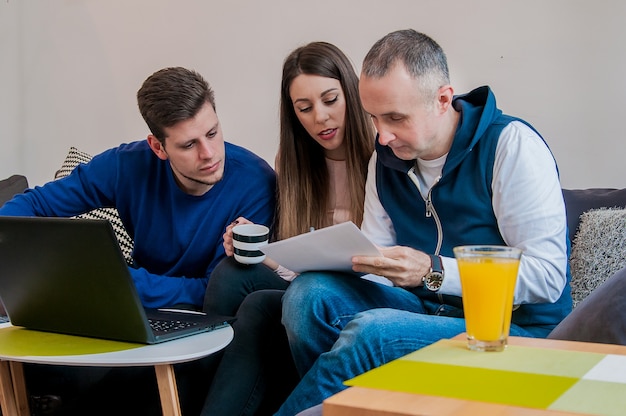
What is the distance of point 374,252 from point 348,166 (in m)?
0.60

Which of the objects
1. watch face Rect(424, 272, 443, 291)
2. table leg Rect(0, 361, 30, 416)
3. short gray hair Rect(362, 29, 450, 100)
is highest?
short gray hair Rect(362, 29, 450, 100)

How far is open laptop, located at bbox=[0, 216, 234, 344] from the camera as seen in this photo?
1.48 metres

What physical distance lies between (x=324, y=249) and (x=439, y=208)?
12.0 inches

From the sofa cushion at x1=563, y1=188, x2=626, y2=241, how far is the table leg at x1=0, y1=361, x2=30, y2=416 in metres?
1.30

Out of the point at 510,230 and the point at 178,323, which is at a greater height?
the point at 510,230

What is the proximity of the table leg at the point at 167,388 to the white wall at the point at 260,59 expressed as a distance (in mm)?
1306

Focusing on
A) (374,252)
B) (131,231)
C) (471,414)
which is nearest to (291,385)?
(374,252)

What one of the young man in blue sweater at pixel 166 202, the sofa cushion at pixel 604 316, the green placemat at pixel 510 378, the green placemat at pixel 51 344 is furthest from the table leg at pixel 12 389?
the sofa cushion at pixel 604 316

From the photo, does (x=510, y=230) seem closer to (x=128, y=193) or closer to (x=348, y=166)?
(x=348, y=166)

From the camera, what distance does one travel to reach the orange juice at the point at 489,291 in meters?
0.99

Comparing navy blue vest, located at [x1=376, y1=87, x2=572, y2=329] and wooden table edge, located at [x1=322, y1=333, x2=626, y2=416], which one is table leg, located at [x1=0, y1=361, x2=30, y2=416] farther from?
wooden table edge, located at [x1=322, y1=333, x2=626, y2=416]

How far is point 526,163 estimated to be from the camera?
61.9 inches

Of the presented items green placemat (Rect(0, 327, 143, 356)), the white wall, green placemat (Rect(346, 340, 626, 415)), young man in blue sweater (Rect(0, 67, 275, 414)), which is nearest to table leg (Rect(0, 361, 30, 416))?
green placemat (Rect(0, 327, 143, 356))

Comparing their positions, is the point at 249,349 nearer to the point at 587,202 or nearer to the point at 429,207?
the point at 429,207
